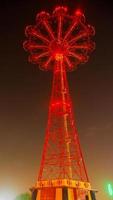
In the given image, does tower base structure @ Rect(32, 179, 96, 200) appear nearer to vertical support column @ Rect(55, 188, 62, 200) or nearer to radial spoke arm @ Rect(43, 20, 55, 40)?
vertical support column @ Rect(55, 188, 62, 200)

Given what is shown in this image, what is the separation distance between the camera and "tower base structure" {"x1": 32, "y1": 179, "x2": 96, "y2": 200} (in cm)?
4391

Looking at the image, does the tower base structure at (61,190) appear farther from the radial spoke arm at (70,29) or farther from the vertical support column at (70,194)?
the radial spoke arm at (70,29)

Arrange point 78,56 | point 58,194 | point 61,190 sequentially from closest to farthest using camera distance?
point 58,194 → point 61,190 → point 78,56

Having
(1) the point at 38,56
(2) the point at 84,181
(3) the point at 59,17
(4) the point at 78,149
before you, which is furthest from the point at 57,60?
(2) the point at 84,181

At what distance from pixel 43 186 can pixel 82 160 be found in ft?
22.2

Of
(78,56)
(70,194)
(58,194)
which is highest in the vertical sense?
(78,56)

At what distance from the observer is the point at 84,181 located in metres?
46.6

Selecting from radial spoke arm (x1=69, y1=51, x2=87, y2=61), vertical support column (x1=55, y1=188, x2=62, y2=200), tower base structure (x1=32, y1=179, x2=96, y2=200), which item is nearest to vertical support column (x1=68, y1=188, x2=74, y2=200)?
tower base structure (x1=32, y1=179, x2=96, y2=200)

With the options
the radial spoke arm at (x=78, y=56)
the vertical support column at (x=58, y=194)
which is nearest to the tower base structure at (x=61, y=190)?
the vertical support column at (x=58, y=194)

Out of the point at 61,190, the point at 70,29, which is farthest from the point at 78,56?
the point at 61,190

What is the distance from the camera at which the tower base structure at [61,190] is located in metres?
43.9

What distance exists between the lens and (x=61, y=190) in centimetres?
4400

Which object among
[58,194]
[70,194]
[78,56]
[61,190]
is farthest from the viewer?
[78,56]

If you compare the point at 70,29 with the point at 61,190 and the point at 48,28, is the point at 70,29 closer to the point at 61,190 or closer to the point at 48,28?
the point at 48,28
